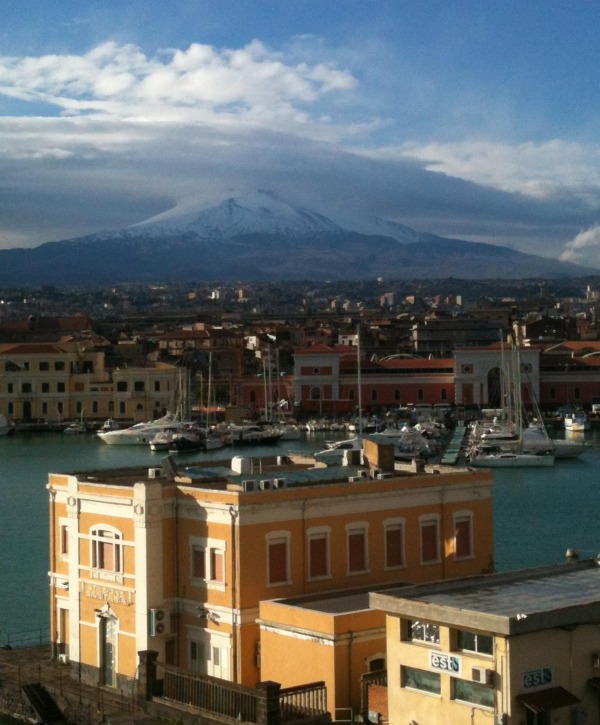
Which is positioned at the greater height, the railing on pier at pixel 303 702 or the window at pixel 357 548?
the window at pixel 357 548

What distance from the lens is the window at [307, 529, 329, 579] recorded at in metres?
9.11

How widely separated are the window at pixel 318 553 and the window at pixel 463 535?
105 cm

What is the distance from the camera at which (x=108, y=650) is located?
30.6ft

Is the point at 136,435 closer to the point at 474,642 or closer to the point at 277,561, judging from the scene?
the point at 277,561

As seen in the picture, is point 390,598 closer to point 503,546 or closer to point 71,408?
point 503,546

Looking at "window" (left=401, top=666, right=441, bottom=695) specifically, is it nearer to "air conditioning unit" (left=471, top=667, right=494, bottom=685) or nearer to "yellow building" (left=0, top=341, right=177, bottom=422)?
"air conditioning unit" (left=471, top=667, right=494, bottom=685)

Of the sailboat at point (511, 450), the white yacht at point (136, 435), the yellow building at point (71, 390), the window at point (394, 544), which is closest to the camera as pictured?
the window at point (394, 544)

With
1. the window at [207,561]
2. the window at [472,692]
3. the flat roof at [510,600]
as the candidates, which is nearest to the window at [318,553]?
the window at [207,561]

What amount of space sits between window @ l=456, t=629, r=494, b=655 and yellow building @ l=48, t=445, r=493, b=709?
953 mm

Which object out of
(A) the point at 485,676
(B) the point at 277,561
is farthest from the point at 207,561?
(A) the point at 485,676

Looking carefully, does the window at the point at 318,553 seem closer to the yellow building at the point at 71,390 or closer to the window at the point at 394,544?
the window at the point at 394,544

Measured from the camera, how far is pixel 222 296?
419ft

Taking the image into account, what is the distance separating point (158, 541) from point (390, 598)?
197cm

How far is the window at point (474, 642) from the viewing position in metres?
7.08
